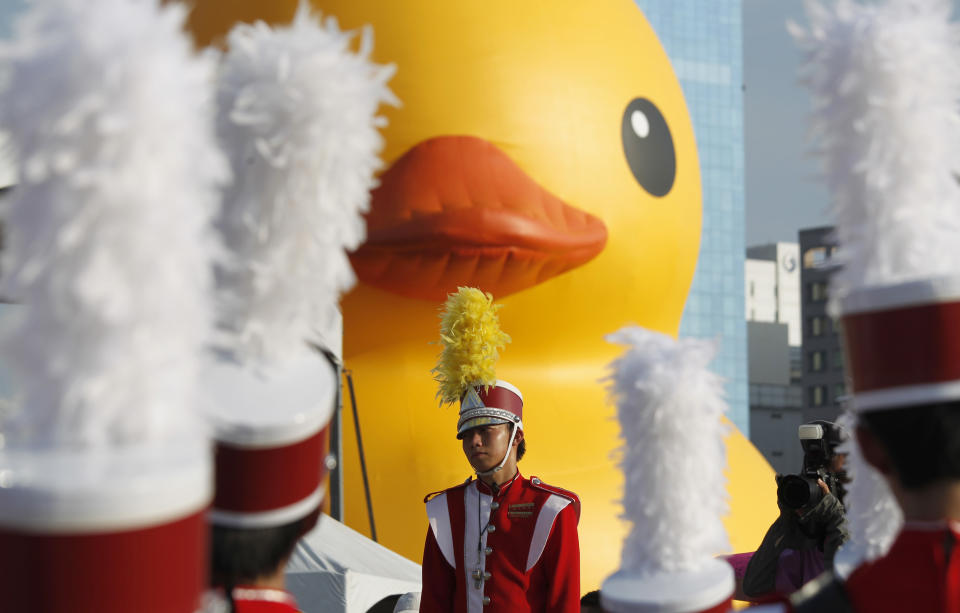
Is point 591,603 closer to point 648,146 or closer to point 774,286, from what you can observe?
point 648,146

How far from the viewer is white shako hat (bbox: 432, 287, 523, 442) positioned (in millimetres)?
3533

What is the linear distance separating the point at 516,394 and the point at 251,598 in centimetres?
224

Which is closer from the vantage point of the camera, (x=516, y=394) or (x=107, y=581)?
(x=107, y=581)

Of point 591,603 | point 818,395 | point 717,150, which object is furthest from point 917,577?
point 818,395

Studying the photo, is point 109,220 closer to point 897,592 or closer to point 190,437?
point 190,437

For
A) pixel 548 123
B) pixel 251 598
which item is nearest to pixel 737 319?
pixel 548 123

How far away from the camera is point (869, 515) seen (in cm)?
160

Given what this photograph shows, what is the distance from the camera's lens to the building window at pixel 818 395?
151 ft

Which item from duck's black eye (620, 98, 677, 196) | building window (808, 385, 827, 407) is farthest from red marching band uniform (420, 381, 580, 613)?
building window (808, 385, 827, 407)

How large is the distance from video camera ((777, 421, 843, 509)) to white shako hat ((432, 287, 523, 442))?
2.98ft

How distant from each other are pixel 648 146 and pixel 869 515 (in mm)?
4713

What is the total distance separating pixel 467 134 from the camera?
5.46 m

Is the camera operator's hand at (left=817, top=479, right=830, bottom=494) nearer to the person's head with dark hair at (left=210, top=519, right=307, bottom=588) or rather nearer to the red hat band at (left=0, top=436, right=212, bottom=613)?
the person's head with dark hair at (left=210, top=519, right=307, bottom=588)

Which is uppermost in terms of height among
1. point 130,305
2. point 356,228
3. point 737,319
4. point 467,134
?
point 737,319
